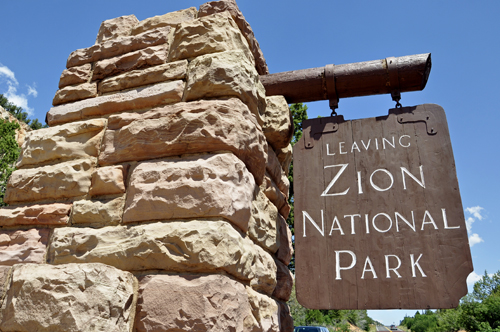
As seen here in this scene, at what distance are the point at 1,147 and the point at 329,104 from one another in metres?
16.8

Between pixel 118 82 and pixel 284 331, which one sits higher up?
pixel 118 82

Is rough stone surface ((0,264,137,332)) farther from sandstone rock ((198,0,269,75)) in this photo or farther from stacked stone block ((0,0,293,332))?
sandstone rock ((198,0,269,75))

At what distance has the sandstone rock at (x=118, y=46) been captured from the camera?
214 centimetres

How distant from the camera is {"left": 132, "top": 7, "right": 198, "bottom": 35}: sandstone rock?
7.18 ft

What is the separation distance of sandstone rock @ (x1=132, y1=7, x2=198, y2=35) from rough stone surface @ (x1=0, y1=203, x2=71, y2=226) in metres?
1.18

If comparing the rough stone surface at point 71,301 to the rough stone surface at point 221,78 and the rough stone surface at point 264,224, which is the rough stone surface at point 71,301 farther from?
the rough stone surface at point 221,78

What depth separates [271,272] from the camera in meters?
1.91

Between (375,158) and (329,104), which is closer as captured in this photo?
(375,158)

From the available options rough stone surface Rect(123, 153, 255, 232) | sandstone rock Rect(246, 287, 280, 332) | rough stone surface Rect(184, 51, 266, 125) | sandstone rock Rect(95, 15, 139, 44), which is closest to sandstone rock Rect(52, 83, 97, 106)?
sandstone rock Rect(95, 15, 139, 44)

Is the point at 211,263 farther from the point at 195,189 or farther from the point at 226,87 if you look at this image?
the point at 226,87

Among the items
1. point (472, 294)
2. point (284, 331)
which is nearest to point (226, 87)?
point (284, 331)

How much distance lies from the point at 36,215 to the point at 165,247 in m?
0.79

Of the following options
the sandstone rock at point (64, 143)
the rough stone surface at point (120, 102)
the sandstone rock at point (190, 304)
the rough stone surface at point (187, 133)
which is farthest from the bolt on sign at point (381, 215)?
the sandstone rock at point (64, 143)

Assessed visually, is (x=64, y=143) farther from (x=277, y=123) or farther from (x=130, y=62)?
(x=277, y=123)
